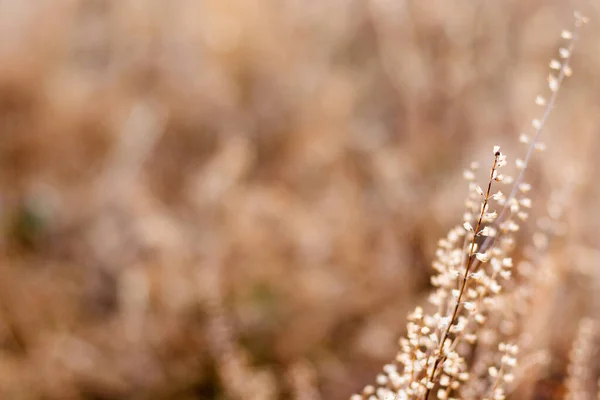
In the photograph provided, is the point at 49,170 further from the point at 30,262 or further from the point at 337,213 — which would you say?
the point at 337,213

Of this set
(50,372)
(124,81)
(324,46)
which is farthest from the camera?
(324,46)

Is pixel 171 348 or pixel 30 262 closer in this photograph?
pixel 171 348

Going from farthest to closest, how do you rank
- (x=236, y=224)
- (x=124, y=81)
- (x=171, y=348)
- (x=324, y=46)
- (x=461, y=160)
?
(x=324, y=46) < (x=124, y=81) < (x=461, y=160) < (x=236, y=224) < (x=171, y=348)

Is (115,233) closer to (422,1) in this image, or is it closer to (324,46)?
(324,46)

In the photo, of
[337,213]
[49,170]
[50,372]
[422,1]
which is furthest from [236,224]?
[422,1]

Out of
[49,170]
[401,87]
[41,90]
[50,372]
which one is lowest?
[50,372]

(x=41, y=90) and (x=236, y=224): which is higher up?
(x=41, y=90)
